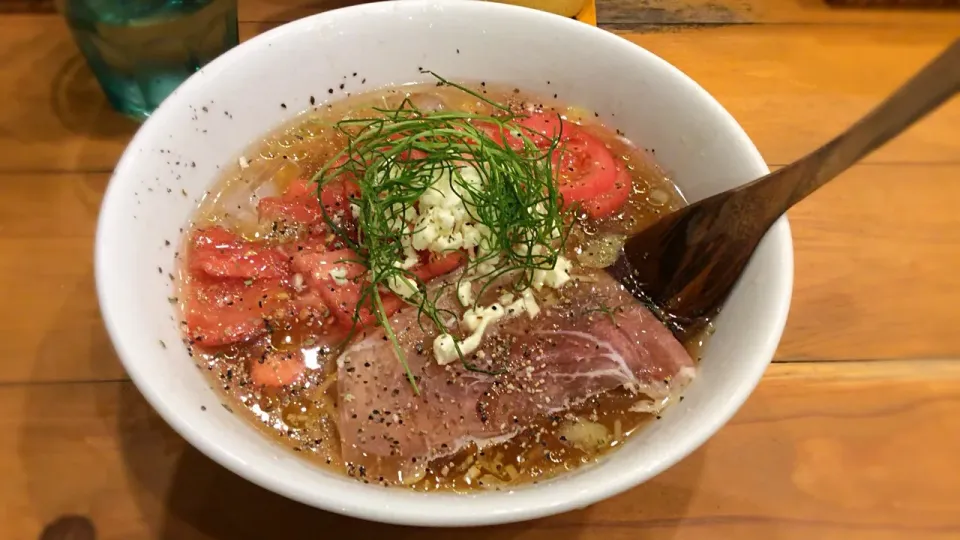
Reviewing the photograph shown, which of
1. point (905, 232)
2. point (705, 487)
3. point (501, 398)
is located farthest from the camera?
point (905, 232)

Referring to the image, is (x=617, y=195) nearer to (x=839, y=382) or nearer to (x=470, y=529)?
(x=839, y=382)

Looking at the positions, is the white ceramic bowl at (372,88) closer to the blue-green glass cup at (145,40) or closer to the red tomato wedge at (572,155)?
the red tomato wedge at (572,155)

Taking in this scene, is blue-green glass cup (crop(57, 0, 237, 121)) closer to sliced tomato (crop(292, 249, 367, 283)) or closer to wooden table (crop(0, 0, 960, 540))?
wooden table (crop(0, 0, 960, 540))

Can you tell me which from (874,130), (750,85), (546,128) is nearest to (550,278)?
(546,128)

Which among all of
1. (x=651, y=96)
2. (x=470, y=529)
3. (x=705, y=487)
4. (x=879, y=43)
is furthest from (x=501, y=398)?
(x=879, y=43)

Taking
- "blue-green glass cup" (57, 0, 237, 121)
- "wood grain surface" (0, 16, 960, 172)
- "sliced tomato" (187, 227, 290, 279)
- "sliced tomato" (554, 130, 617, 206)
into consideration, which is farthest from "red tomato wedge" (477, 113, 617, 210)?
"blue-green glass cup" (57, 0, 237, 121)

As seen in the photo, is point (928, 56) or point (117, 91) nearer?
point (117, 91)
